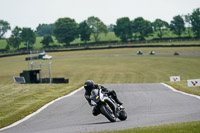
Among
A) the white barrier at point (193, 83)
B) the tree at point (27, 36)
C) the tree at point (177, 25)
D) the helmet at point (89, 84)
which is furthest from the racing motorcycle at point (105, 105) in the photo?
the tree at point (177, 25)

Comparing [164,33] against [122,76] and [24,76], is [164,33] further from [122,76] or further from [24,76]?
[24,76]

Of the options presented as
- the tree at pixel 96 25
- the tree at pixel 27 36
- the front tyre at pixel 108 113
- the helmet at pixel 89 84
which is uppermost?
the tree at pixel 96 25

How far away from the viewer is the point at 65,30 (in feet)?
500

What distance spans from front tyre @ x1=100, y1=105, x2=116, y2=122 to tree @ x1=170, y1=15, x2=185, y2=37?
5816 inches

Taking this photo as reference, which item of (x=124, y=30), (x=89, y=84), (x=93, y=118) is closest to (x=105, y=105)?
(x=89, y=84)

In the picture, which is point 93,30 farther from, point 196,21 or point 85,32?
point 196,21

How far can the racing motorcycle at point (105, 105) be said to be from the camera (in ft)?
38.0

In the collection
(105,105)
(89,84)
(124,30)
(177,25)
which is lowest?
(105,105)

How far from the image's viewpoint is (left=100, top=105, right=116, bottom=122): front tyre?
11633 millimetres

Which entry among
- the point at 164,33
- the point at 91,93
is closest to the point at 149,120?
the point at 91,93

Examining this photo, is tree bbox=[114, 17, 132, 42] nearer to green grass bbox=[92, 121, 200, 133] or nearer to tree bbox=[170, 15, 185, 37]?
tree bbox=[170, 15, 185, 37]

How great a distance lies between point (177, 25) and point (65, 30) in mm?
47801

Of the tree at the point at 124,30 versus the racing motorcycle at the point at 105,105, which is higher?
the tree at the point at 124,30

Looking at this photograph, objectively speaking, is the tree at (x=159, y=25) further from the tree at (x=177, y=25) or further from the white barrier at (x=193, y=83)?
the white barrier at (x=193, y=83)
